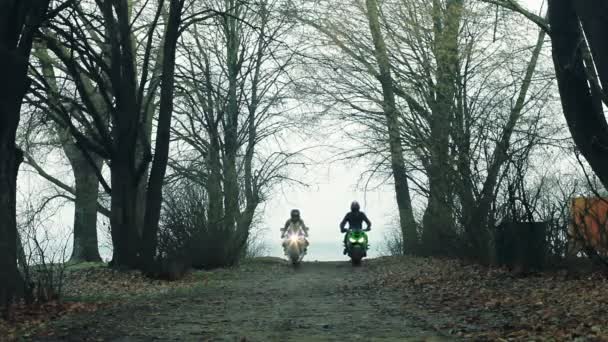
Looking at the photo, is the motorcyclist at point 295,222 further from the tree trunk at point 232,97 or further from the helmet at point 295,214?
the tree trunk at point 232,97

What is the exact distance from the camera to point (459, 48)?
2562 centimetres

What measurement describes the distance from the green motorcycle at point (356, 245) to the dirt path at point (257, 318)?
30.5 ft

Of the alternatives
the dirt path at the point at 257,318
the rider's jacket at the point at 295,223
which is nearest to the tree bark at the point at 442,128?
the rider's jacket at the point at 295,223

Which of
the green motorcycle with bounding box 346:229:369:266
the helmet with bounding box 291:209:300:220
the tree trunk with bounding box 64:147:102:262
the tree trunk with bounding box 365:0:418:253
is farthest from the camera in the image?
the tree trunk with bounding box 64:147:102:262

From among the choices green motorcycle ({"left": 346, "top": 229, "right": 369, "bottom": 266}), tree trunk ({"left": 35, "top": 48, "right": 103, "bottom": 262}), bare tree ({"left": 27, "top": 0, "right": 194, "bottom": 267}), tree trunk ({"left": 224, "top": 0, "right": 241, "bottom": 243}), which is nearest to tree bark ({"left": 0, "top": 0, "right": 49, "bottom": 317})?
bare tree ({"left": 27, "top": 0, "right": 194, "bottom": 267})

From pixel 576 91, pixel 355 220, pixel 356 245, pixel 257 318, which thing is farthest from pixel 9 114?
pixel 355 220

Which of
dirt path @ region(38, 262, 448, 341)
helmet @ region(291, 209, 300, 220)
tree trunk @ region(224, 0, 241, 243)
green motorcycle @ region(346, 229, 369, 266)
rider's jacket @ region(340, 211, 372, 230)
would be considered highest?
tree trunk @ region(224, 0, 241, 243)

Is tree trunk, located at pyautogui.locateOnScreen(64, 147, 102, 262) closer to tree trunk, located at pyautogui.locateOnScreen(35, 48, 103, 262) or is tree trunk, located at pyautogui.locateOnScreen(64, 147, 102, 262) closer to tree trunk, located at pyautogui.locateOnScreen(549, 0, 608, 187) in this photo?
tree trunk, located at pyautogui.locateOnScreen(35, 48, 103, 262)

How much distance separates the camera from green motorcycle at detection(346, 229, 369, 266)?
90.1 ft

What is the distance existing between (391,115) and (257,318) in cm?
1720

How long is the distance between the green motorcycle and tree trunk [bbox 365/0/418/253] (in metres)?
2.01

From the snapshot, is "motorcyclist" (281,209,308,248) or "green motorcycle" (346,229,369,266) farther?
"motorcyclist" (281,209,308,248)

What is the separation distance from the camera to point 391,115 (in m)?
27.9

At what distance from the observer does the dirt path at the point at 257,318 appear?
966 centimetres
